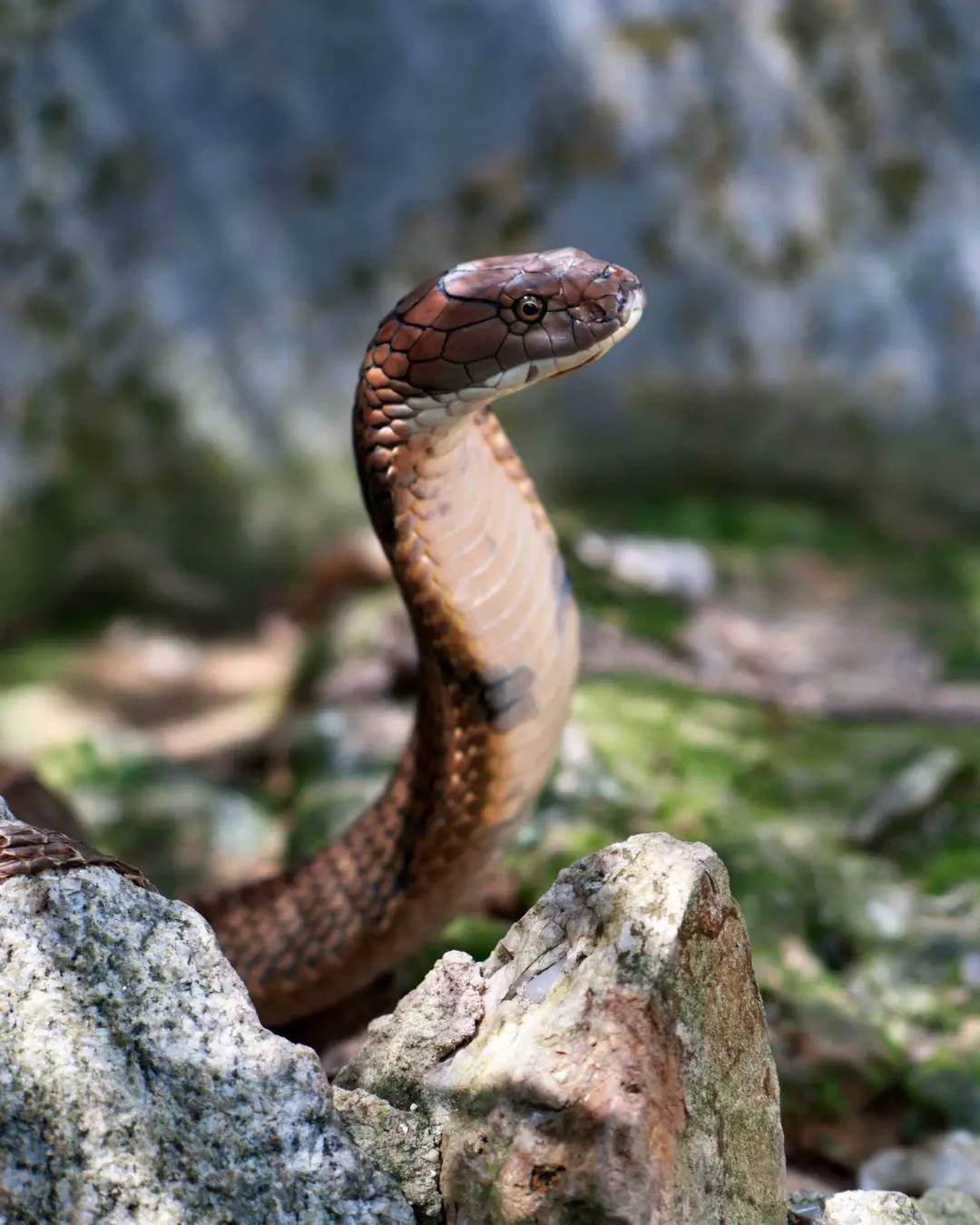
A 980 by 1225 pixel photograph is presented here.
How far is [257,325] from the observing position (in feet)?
23.6

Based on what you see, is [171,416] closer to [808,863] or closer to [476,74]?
[476,74]

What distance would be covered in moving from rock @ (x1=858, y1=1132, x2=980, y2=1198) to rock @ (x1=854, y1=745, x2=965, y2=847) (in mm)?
1200

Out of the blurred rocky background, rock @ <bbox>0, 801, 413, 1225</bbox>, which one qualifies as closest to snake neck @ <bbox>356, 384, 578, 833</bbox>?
rock @ <bbox>0, 801, 413, 1225</bbox>

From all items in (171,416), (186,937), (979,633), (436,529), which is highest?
(436,529)

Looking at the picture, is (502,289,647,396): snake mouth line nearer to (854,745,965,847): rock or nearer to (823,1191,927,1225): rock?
(823,1191,927,1225): rock

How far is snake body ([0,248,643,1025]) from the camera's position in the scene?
250 cm

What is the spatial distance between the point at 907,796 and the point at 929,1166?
4.98ft

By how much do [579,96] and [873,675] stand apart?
3383 millimetres

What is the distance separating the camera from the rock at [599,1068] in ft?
5.84

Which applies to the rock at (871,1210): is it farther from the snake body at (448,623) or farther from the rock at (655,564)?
the rock at (655,564)

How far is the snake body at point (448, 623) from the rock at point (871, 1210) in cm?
107

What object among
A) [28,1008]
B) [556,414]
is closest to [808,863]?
[28,1008]

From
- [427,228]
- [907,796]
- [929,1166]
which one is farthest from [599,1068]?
[427,228]

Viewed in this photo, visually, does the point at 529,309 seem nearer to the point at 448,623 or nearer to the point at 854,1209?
the point at 448,623
